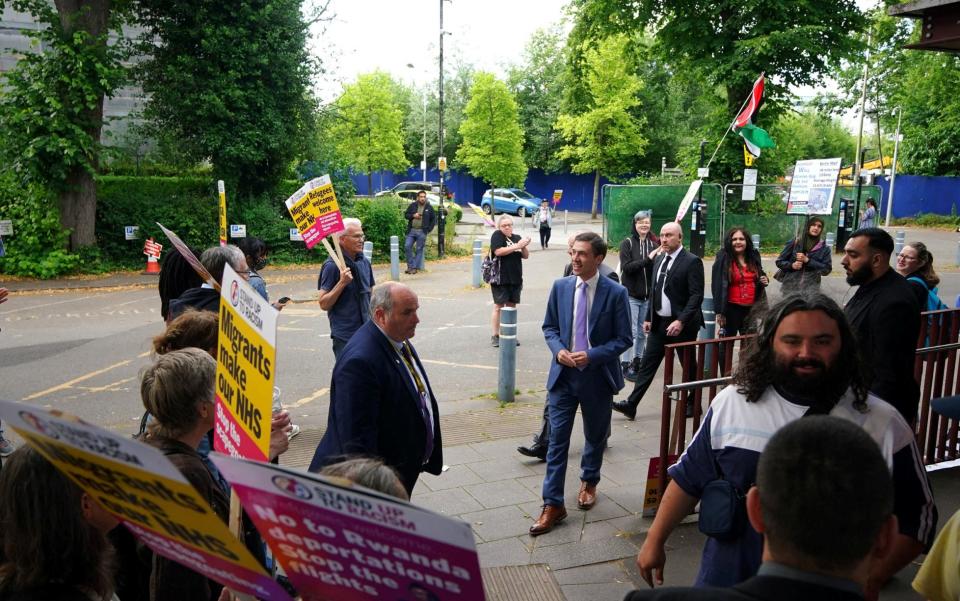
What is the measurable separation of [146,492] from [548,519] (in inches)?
159

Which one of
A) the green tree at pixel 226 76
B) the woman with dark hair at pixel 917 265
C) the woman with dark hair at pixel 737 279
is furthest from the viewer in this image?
the green tree at pixel 226 76

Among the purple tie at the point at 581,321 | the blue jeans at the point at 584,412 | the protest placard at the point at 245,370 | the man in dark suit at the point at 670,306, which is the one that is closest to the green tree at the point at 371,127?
the man in dark suit at the point at 670,306

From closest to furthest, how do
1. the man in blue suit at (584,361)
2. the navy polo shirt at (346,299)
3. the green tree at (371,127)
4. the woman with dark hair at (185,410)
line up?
the woman with dark hair at (185,410) < the man in blue suit at (584,361) < the navy polo shirt at (346,299) < the green tree at (371,127)

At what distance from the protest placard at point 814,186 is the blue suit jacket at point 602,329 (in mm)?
7451

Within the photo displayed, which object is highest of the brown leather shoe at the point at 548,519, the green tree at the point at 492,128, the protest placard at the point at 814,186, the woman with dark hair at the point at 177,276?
the green tree at the point at 492,128

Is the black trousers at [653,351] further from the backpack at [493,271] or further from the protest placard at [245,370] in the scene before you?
the protest placard at [245,370]

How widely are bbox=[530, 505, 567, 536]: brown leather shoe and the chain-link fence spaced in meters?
20.5

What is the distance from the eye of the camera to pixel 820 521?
66.7 inches

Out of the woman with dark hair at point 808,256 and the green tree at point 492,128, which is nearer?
the woman with dark hair at point 808,256

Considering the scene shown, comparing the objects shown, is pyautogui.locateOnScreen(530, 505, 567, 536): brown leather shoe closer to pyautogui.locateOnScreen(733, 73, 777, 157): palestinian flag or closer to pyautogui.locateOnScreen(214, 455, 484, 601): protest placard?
pyautogui.locateOnScreen(214, 455, 484, 601): protest placard

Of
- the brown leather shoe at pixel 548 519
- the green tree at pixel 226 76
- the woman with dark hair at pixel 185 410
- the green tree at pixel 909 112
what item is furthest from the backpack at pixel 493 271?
the green tree at pixel 909 112

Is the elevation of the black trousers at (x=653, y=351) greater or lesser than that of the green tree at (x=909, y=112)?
lesser

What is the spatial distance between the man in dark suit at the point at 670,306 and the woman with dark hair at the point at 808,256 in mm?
2419

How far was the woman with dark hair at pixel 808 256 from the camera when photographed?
9617 mm
